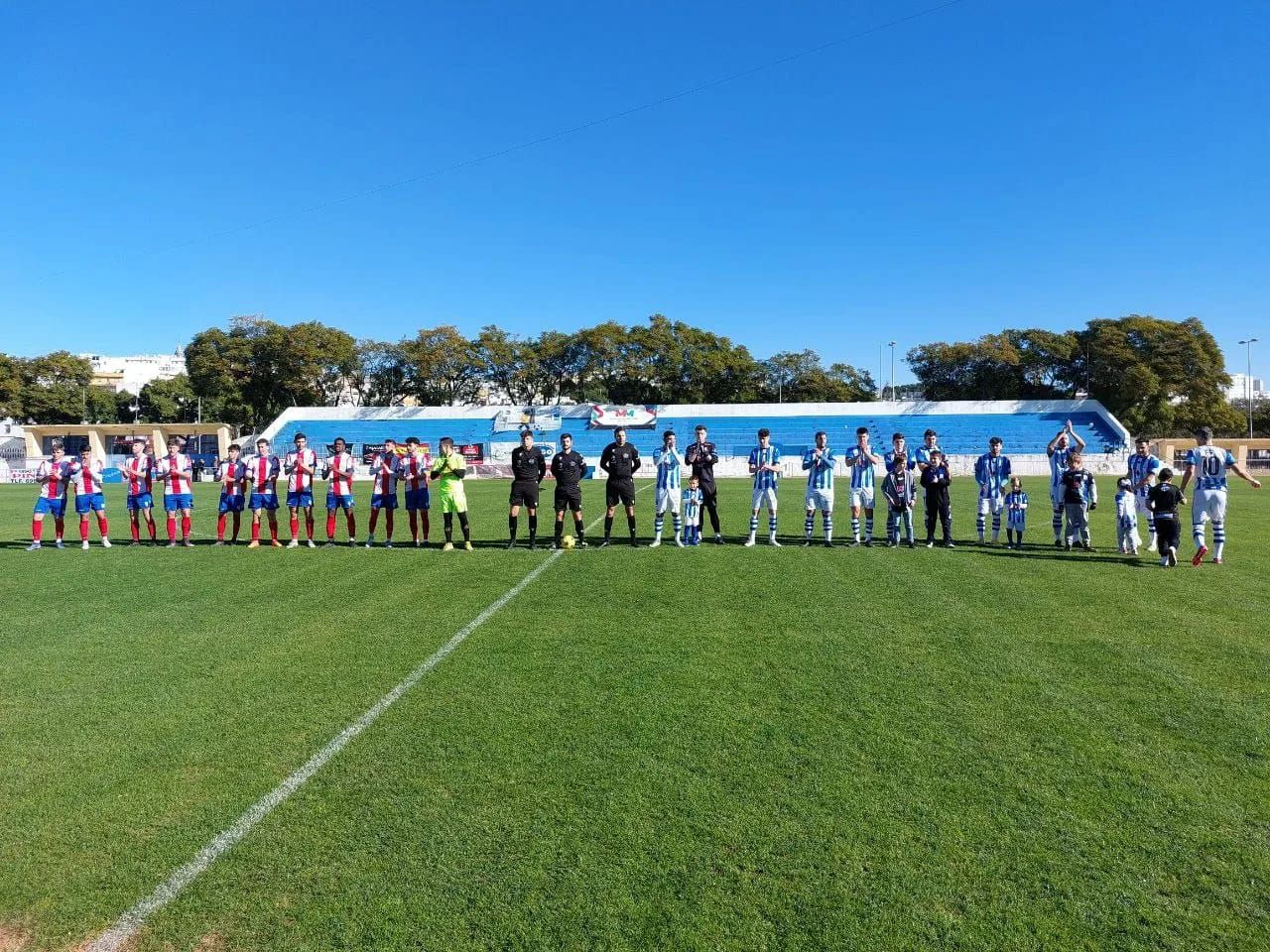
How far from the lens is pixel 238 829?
135 inches

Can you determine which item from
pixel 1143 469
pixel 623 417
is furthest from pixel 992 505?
pixel 623 417

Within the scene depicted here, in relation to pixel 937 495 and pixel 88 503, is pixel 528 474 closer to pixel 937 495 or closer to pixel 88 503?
pixel 937 495

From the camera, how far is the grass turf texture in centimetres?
285

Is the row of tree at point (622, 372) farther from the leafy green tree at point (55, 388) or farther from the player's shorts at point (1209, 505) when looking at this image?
the player's shorts at point (1209, 505)

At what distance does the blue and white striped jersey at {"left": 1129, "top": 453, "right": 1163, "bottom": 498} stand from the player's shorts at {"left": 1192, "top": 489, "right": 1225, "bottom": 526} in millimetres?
729

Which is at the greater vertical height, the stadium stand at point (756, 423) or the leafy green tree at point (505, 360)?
the leafy green tree at point (505, 360)

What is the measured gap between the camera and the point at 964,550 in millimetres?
12352

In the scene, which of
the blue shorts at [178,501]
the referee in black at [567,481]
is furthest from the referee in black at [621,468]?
the blue shorts at [178,501]

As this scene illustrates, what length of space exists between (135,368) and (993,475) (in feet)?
468

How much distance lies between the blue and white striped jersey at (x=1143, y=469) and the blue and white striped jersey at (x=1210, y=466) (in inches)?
23.8

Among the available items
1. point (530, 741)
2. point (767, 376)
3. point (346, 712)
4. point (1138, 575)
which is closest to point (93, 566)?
point (346, 712)

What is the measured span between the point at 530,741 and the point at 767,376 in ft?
216

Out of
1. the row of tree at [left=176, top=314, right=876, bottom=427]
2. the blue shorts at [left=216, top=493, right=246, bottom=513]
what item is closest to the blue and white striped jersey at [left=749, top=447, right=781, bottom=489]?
the blue shorts at [left=216, top=493, right=246, bottom=513]

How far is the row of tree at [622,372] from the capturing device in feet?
192
